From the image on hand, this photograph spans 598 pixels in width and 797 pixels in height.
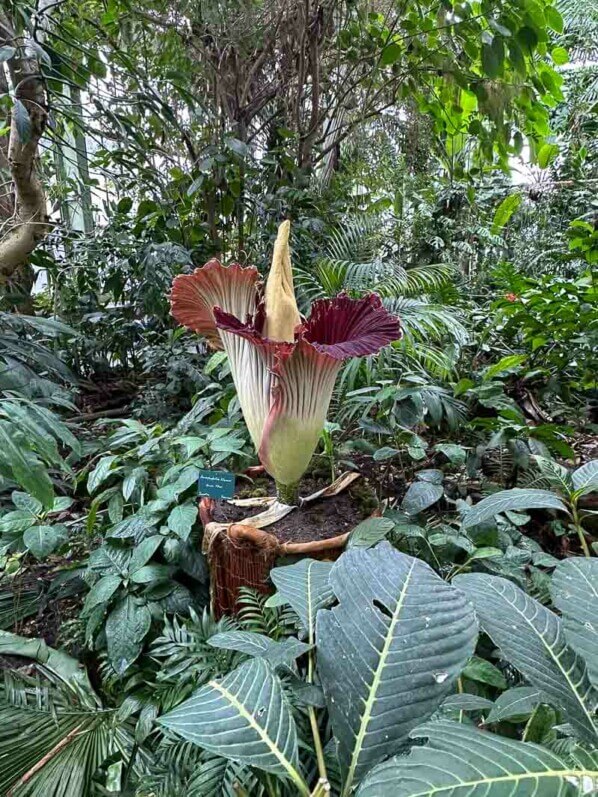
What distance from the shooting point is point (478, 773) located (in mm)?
316

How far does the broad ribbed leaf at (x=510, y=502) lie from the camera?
0.71m

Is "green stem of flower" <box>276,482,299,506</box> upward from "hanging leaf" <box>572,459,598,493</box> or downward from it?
downward

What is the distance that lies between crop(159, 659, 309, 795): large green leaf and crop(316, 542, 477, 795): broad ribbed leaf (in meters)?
0.05

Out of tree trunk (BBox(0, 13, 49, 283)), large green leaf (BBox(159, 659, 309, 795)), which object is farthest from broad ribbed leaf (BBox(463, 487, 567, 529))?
tree trunk (BBox(0, 13, 49, 283))

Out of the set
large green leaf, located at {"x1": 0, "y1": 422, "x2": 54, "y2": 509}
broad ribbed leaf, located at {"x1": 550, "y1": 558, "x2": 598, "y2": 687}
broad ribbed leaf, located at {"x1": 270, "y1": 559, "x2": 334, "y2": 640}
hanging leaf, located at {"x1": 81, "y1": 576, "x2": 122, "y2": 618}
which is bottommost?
hanging leaf, located at {"x1": 81, "y1": 576, "x2": 122, "y2": 618}

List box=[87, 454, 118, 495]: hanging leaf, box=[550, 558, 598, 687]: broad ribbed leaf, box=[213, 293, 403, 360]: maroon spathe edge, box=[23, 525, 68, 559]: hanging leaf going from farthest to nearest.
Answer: box=[87, 454, 118, 495]: hanging leaf
box=[23, 525, 68, 559]: hanging leaf
box=[213, 293, 403, 360]: maroon spathe edge
box=[550, 558, 598, 687]: broad ribbed leaf

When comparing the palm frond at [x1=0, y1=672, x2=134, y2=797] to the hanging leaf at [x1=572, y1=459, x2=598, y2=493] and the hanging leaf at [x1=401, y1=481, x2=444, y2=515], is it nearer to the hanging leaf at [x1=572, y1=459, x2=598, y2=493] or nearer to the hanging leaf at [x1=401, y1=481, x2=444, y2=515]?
the hanging leaf at [x1=401, y1=481, x2=444, y2=515]

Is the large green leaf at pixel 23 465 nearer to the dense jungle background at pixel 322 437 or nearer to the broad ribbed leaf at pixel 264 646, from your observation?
the dense jungle background at pixel 322 437

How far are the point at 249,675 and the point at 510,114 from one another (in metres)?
2.57

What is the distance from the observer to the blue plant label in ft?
3.50

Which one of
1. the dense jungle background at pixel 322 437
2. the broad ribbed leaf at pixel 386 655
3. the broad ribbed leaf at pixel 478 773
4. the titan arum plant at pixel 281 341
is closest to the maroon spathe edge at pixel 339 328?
the titan arum plant at pixel 281 341

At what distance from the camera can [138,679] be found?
950mm

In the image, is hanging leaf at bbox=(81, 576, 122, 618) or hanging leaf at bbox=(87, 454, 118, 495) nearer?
hanging leaf at bbox=(81, 576, 122, 618)

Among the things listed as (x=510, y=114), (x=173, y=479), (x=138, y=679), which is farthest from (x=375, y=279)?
(x=138, y=679)
